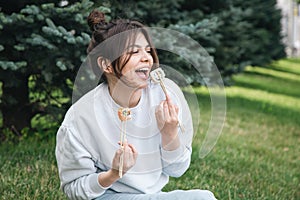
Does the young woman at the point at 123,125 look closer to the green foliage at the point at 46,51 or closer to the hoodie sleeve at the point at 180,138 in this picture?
the hoodie sleeve at the point at 180,138

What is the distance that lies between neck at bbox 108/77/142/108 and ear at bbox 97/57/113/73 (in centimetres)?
7

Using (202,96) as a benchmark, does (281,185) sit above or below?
above

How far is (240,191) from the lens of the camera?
4.05m

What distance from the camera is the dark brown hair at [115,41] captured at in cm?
248

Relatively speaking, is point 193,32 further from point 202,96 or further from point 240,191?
point 202,96

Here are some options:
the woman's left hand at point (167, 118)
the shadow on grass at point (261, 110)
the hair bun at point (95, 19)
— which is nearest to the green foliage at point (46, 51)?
the hair bun at point (95, 19)

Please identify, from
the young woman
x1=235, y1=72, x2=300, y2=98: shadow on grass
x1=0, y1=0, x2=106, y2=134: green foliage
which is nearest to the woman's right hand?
the young woman

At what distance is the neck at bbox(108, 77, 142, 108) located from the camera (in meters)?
2.55

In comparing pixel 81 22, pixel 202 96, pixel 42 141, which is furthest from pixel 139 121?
pixel 202 96

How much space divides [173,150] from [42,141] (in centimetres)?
269

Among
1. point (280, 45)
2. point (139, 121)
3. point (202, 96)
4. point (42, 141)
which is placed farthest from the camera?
point (280, 45)

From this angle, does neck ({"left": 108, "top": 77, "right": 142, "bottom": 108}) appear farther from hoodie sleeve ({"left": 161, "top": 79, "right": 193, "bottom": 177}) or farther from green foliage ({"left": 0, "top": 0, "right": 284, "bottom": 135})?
green foliage ({"left": 0, "top": 0, "right": 284, "bottom": 135})

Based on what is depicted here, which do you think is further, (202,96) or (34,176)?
(202,96)

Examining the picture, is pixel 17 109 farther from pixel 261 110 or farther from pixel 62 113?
pixel 261 110
